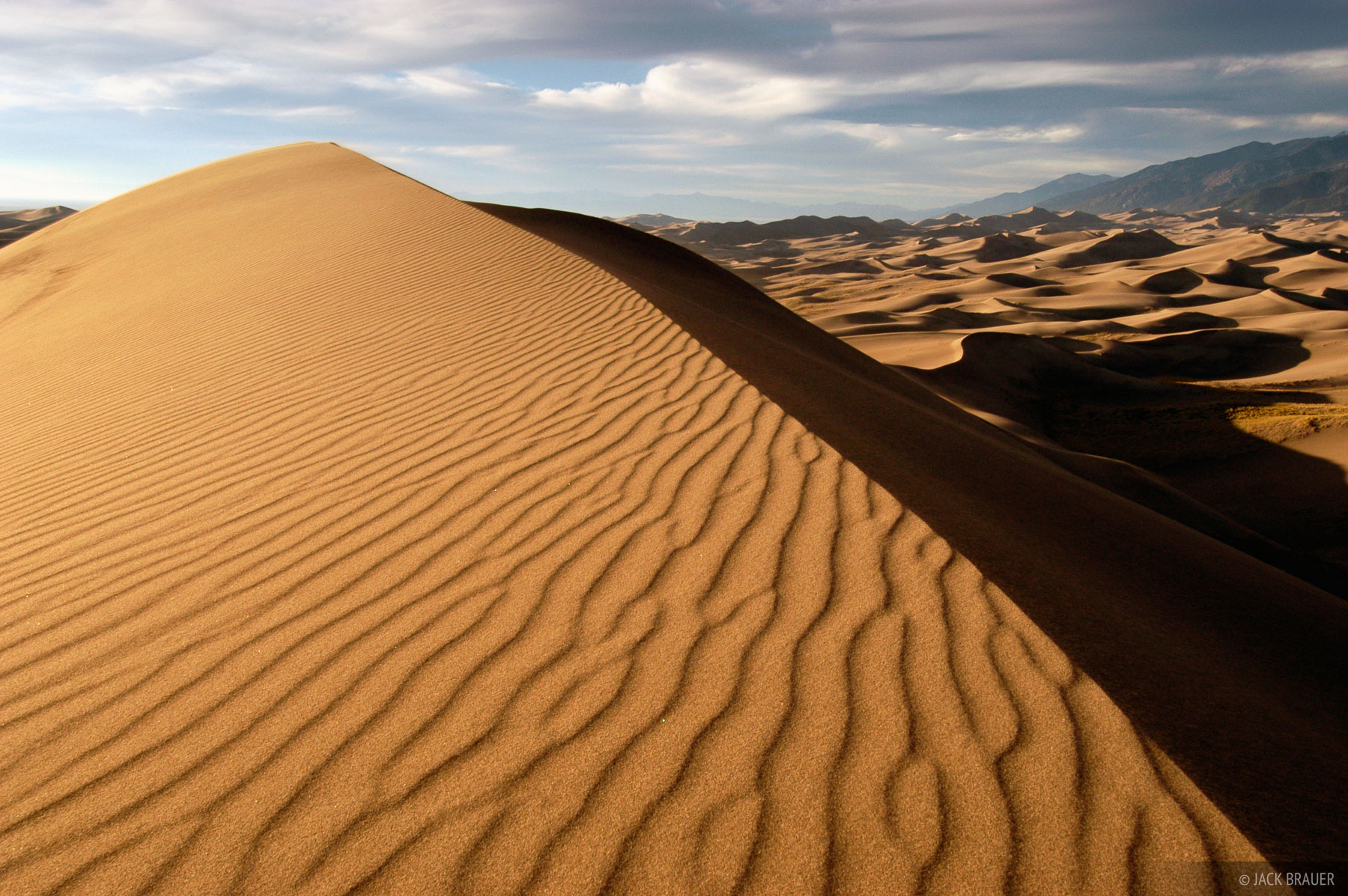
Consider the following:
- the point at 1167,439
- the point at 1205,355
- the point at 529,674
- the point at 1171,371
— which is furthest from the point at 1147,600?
the point at 1205,355

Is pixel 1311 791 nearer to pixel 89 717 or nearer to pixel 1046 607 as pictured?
pixel 1046 607

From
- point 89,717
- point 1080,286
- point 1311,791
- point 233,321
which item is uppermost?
point 233,321

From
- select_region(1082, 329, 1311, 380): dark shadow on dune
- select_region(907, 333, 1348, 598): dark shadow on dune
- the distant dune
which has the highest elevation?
the distant dune

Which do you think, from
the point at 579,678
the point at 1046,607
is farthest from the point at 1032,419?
the point at 579,678

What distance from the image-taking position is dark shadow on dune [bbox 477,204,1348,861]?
2.02 metres

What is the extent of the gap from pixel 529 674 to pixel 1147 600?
2.82 m

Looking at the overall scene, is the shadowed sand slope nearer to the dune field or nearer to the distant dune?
the dune field

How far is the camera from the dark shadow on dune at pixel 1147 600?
2.02 m

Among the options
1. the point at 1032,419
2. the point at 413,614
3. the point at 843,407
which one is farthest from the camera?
the point at 1032,419

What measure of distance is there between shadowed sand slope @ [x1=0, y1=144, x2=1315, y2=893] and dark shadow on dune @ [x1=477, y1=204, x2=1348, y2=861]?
19 cm

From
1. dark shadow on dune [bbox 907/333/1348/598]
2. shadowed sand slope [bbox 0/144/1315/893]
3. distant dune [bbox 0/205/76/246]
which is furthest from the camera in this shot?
distant dune [bbox 0/205/76/246]

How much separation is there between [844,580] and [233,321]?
20.4 ft

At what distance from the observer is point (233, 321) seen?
660 cm

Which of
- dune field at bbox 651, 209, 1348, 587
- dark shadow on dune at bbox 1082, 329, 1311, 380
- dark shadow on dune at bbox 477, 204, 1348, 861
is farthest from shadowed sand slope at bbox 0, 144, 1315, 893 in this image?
dark shadow on dune at bbox 1082, 329, 1311, 380
